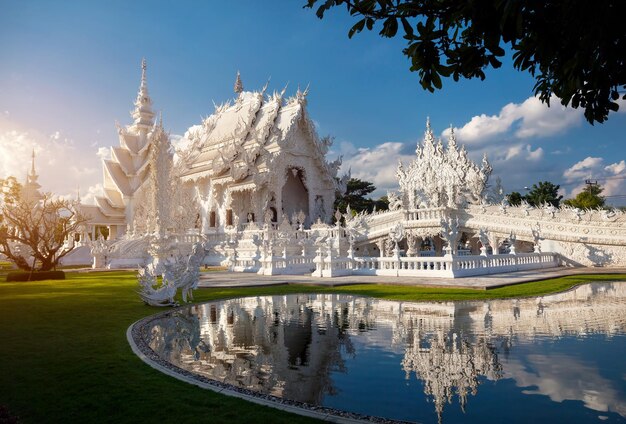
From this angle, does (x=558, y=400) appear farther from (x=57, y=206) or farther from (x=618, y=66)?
(x=57, y=206)

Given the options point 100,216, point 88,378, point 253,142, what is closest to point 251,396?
point 88,378

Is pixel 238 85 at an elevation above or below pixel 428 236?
above

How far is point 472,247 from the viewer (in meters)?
28.2

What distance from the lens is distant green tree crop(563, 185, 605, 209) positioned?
4766cm

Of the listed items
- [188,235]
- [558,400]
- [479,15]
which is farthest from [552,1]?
[188,235]

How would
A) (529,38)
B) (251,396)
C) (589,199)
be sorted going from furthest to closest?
(589,199) < (251,396) < (529,38)

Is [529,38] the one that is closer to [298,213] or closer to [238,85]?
[298,213]

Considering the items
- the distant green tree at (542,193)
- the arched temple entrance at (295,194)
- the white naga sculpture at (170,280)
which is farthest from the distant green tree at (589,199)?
the white naga sculpture at (170,280)

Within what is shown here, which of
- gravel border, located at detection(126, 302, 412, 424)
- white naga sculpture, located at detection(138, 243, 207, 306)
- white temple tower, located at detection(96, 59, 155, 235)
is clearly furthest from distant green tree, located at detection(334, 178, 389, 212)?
gravel border, located at detection(126, 302, 412, 424)

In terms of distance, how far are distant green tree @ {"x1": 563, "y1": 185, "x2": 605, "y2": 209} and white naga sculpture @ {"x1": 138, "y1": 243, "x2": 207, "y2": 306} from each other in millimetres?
45069

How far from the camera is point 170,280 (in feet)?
34.6

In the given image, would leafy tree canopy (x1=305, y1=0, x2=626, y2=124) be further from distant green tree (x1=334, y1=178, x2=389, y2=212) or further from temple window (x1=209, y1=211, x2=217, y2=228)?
distant green tree (x1=334, y1=178, x2=389, y2=212)

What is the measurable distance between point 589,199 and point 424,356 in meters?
52.1

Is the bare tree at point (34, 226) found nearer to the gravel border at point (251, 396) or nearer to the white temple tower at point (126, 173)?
the white temple tower at point (126, 173)
